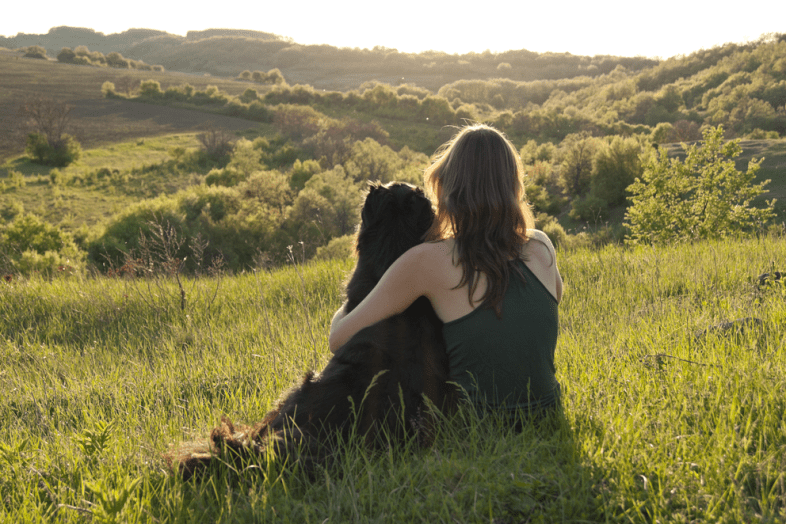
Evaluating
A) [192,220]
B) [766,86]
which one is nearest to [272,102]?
[192,220]

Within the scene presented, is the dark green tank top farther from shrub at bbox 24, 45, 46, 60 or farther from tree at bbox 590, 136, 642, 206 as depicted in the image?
shrub at bbox 24, 45, 46, 60

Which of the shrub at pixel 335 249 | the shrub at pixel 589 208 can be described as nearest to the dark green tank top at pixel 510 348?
the shrub at pixel 335 249

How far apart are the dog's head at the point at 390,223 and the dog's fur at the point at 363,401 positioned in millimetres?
283

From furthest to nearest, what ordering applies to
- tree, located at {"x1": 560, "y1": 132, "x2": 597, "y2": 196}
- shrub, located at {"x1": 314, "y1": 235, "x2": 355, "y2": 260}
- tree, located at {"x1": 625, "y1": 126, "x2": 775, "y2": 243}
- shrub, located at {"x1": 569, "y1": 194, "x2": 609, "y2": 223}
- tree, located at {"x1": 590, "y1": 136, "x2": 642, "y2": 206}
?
tree, located at {"x1": 560, "y1": 132, "x2": 597, "y2": 196} → tree, located at {"x1": 590, "y1": 136, "x2": 642, "y2": 206} → shrub, located at {"x1": 569, "y1": 194, "x2": 609, "y2": 223} → shrub, located at {"x1": 314, "y1": 235, "x2": 355, "y2": 260} → tree, located at {"x1": 625, "y1": 126, "x2": 775, "y2": 243}

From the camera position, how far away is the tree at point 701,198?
8398mm

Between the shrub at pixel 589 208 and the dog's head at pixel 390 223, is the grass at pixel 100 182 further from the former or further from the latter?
the dog's head at pixel 390 223

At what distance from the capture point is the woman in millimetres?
1983

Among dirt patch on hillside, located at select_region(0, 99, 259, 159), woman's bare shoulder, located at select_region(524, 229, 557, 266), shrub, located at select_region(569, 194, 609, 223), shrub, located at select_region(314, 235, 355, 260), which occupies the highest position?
dirt patch on hillside, located at select_region(0, 99, 259, 159)

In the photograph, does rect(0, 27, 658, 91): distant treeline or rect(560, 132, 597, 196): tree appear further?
rect(0, 27, 658, 91): distant treeline

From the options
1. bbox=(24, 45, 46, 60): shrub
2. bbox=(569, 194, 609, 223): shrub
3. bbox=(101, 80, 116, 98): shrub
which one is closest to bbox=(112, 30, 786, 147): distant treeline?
bbox=(101, 80, 116, 98): shrub

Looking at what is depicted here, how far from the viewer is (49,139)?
29.3 metres

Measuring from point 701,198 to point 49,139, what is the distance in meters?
35.0

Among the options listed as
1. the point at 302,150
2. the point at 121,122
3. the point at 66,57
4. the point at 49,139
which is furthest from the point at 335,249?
the point at 66,57

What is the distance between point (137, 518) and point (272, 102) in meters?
58.7
